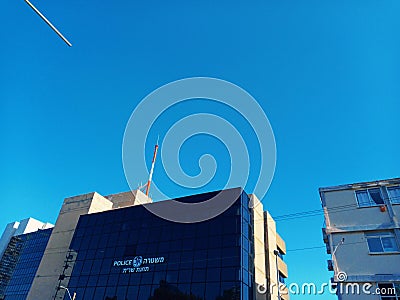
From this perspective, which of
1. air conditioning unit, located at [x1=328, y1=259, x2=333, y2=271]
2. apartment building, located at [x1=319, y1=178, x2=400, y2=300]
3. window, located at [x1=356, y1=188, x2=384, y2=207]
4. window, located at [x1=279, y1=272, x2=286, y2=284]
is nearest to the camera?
apartment building, located at [x1=319, y1=178, x2=400, y2=300]

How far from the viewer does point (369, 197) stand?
21219mm

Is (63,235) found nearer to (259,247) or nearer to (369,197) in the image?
(259,247)

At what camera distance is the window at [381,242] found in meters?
18.8

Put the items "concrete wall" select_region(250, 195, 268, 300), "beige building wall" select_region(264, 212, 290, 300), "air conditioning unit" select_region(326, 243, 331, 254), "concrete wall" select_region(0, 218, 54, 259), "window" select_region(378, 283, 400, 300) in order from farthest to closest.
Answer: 1. "concrete wall" select_region(0, 218, 54, 259)
2. "beige building wall" select_region(264, 212, 290, 300)
3. "concrete wall" select_region(250, 195, 268, 300)
4. "air conditioning unit" select_region(326, 243, 331, 254)
5. "window" select_region(378, 283, 400, 300)

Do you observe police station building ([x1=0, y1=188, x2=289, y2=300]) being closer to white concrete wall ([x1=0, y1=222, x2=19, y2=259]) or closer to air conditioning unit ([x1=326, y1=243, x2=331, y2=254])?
air conditioning unit ([x1=326, y1=243, x2=331, y2=254])

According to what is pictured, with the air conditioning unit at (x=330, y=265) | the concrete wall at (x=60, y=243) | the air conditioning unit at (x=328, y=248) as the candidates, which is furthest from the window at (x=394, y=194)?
the concrete wall at (x=60, y=243)

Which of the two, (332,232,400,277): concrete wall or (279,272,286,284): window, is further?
(279,272,286,284): window

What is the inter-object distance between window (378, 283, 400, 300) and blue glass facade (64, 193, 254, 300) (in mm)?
14662

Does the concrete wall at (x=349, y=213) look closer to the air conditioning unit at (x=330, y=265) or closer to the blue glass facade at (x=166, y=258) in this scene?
the air conditioning unit at (x=330, y=265)

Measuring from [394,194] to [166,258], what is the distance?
25381mm

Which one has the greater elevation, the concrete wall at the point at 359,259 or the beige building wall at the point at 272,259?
the beige building wall at the point at 272,259

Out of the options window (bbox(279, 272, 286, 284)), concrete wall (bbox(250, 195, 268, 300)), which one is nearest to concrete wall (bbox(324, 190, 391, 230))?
concrete wall (bbox(250, 195, 268, 300))

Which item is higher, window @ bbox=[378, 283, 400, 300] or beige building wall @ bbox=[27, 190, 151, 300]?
beige building wall @ bbox=[27, 190, 151, 300]

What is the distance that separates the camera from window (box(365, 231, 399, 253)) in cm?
1880
